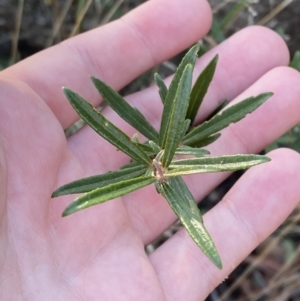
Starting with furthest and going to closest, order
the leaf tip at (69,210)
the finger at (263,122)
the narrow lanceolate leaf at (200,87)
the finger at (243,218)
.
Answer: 1. the finger at (263,122)
2. the finger at (243,218)
3. the narrow lanceolate leaf at (200,87)
4. the leaf tip at (69,210)

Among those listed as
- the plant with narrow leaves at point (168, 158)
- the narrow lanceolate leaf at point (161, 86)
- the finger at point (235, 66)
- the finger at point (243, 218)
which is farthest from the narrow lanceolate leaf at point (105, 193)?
the finger at point (235, 66)

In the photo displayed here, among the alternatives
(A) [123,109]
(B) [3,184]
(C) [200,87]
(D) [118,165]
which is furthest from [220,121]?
(B) [3,184]

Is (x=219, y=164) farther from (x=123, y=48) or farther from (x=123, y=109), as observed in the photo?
(x=123, y=48)

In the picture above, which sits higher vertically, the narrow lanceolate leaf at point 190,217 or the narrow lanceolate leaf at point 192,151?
the narrow lanceolate leaf at point 192,151

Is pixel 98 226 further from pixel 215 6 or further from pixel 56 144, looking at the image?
pixel 215 6

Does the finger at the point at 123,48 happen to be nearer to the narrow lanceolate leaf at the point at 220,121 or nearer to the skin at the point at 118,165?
the skin at the point at 118,165

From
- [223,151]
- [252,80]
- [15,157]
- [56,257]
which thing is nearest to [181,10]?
[252,80]

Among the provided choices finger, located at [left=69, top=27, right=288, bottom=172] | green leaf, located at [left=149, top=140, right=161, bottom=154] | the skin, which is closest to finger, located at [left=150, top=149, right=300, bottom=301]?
the skin

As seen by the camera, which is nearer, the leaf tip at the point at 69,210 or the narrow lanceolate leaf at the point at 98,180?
the leaf tip at the point at 69,210
